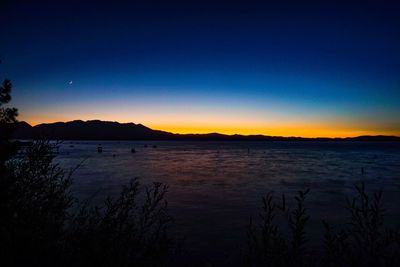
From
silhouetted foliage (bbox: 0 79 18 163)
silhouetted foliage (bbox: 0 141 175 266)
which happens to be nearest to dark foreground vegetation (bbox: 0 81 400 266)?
silhouetted foliage (bbox: 0 141 175 266)

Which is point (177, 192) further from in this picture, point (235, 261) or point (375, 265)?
point (375, 265)

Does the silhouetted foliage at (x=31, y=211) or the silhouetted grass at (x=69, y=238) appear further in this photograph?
the silhouetted foliage at (x=31, y=211)

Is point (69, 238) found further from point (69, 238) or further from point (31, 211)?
point (31, 211)

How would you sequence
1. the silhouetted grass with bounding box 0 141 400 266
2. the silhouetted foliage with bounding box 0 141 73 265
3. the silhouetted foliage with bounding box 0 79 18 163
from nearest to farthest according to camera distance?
the silhouetted grass with bounding box 0 141 400 266, the silhouetted foliage with bounding box 0 141 73 265, the silhouetted foliage with bounding box 0 79 18 163

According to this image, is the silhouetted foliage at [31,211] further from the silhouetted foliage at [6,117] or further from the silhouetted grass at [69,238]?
the silhouetted foliage at [6,117]

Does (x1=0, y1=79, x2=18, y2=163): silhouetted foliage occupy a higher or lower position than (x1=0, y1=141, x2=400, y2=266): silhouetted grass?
higher

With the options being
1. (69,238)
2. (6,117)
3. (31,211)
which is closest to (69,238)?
(69,238)

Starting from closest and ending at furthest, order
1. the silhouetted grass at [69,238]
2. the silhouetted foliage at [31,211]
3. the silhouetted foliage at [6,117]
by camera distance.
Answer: the silhouetted grass at [69,238] < the silhouetted foliage at [31,211] < the silhouetted foliage at [6,117]

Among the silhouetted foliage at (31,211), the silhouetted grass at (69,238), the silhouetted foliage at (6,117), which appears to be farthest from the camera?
the silhouetted foliage at (6,117)

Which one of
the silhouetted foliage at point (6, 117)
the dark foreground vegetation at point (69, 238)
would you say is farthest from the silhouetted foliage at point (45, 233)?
the silhouetted foliage at point (6, 117)

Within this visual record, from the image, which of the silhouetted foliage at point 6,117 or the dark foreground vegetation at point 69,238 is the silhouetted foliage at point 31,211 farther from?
the silhouetted foliage at point 6,117

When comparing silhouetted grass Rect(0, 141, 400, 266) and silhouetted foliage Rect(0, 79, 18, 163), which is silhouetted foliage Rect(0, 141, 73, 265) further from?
silhouetted foliage Rect(0, 79, 18, 163)

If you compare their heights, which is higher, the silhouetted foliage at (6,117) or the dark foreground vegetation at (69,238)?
the silhouetted foliage at (6,117)

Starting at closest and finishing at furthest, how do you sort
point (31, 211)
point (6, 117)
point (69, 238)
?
point (31, 211) < point (69, 238) < point (6, 117)
